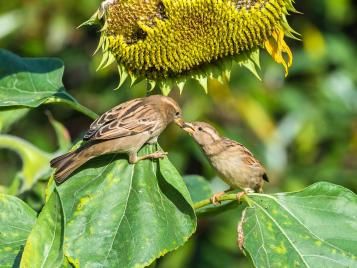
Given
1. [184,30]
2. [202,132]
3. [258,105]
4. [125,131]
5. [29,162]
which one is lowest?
[258,105]

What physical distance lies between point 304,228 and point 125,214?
446 mm

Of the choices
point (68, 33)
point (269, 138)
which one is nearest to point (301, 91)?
point (269, 138)

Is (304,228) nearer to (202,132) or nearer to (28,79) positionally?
(202,132)

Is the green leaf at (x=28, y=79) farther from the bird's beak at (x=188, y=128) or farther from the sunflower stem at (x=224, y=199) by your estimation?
the sunflower stem at (x=224, y=199)

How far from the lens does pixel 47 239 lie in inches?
89.8

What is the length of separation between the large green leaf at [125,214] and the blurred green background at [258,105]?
2.90m

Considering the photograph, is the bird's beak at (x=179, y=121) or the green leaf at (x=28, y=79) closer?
the green leaf at (x=28, y=79)

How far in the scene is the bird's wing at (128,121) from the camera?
101 inches

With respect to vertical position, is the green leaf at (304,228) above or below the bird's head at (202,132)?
above

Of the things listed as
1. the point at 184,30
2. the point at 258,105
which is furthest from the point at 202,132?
the point at 258,105

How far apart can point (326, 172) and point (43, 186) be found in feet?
10.0

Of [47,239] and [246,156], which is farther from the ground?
[47,239]

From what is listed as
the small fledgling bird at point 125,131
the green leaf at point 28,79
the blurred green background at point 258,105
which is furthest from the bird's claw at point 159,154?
the blurred green background at point 258,105

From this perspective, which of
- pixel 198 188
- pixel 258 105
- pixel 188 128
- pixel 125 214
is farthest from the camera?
pixel 258 105
